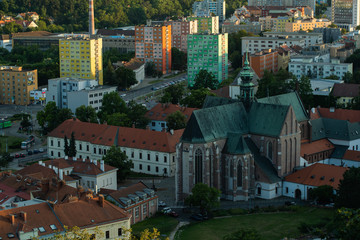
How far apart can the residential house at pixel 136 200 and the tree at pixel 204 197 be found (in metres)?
3.39

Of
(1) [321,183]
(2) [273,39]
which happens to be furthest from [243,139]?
(2) [273,39]

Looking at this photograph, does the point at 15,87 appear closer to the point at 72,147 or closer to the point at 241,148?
the point at 72,147

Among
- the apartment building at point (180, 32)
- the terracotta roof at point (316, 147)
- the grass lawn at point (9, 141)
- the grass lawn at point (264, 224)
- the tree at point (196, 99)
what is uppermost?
the apartment building at point (180, 32)

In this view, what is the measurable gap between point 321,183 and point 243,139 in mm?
8602

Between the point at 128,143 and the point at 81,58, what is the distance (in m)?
56.1

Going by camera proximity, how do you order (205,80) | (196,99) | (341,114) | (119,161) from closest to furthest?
1. (119,161)
2. (341,114)
3. (196,99)
4. (205,80)

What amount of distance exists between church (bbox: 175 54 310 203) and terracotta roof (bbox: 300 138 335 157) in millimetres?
3498

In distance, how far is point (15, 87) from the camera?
133 m

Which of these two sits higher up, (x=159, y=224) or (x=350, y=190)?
(x=350, y=190)

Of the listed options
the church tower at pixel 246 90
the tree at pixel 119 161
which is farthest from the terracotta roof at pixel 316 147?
the tree at pixel 119 161

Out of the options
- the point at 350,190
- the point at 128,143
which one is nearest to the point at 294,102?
the point at 350,190

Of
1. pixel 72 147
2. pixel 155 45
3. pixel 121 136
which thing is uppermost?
pixel 155 45

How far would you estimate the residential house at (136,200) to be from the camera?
6644 cm

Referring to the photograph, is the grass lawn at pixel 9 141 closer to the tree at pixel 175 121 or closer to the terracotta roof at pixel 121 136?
the terracotta roof at pixel 121 136
